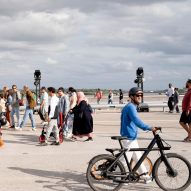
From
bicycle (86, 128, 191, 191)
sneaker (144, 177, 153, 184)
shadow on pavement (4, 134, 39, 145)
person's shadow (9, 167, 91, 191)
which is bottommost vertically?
person's shadow (9, 167, 91, 191)

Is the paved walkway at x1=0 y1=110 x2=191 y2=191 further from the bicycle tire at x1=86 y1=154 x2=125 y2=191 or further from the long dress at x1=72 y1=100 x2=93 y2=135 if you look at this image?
the long dress at x1=72 y1=100 x2=93 y2=135

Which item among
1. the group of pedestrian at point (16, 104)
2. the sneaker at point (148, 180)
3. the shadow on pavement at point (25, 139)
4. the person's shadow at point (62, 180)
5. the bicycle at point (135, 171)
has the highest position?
the group of pedestrian at point (16, 104)

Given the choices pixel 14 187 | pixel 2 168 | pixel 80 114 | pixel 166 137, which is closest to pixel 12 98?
pixel 80 114

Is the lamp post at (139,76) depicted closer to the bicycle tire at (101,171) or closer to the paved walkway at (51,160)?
the paved walkway at (51,160)

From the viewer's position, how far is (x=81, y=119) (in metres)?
12.6

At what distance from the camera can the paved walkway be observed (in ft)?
23.2

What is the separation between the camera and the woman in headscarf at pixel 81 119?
41.3 ft

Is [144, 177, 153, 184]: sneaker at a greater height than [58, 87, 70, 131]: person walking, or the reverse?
[58, 87, 70, 131]: person walking

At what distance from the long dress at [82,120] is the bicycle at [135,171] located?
5.84m

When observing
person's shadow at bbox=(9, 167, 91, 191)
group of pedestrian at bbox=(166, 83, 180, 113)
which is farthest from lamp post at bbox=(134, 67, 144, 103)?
person's shadow at bbox=(9, 167, 91, 191)

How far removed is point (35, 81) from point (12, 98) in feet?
30.7

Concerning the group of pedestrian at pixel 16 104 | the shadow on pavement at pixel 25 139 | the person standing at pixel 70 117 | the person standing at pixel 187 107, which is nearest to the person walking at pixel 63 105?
the person standing at pixel 70 117

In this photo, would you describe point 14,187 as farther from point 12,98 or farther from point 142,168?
point 12,98

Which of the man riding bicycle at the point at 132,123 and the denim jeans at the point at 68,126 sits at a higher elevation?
the man riding bicycle at the point at 132,123
